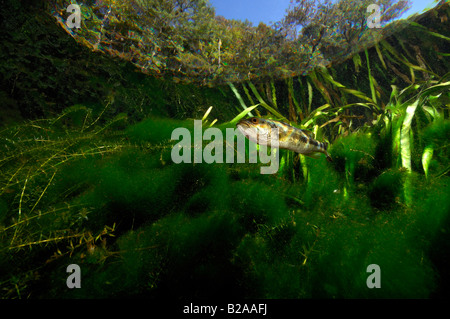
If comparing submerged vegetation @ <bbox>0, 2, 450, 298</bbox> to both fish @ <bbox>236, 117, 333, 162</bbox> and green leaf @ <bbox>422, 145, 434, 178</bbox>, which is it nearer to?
green leaf @ <bbox>422, 145, 434, 178</bbox>

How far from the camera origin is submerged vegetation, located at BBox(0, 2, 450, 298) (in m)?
1.25

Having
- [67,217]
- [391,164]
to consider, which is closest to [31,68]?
[67,217]

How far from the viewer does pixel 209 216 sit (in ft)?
5.45

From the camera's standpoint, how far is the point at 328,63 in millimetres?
5508

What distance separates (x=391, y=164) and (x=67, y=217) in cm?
387

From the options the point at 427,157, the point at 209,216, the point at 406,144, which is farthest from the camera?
the point at 406,144

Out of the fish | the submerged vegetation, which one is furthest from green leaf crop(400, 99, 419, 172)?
the fish

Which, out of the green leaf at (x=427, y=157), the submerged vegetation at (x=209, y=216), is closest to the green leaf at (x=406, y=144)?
the submerged vegetation at (x=209, y=216)

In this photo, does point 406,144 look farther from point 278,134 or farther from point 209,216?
point 209,216

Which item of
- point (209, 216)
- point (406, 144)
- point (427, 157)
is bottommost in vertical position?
point (209, 216)

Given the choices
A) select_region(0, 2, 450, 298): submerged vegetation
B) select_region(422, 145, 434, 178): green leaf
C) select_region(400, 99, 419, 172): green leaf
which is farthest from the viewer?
select_region(400, 99, 419, 172): green leaf

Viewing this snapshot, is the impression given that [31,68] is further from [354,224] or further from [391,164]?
[391,164]

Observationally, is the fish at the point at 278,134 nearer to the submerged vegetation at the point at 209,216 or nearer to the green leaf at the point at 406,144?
the submerged vegetation at the point at 209,216

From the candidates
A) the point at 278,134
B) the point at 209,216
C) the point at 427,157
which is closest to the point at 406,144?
the point at 427,157
